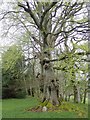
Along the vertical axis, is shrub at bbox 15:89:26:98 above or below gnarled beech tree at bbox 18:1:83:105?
below

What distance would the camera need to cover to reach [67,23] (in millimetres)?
13047

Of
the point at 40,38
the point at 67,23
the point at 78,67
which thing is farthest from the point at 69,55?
the point at 40,38

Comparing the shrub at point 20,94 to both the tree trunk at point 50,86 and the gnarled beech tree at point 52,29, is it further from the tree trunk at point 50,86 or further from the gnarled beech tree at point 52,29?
the tree trunk at point 50,86

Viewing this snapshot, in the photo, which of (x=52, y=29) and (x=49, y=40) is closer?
(x=49, y=40)

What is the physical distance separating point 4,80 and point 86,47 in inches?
542

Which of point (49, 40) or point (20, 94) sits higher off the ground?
point (49, 40)

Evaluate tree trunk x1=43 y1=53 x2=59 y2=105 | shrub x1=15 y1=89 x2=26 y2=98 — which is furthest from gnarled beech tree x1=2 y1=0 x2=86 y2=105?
shrub x1=15 y1=89 x2=26 y2=98

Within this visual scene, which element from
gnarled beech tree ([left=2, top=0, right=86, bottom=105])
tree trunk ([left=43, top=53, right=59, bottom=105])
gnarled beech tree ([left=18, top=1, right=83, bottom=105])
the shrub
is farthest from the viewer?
the shrub

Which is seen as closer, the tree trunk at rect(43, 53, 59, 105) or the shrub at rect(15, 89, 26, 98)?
the tree trunk at rect(43, 53, 59, 105)

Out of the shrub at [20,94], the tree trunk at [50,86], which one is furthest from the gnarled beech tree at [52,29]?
the shrub at [20,94]

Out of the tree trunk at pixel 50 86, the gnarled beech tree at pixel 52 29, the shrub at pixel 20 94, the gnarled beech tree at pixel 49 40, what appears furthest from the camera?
the shrub at pixel 20 94

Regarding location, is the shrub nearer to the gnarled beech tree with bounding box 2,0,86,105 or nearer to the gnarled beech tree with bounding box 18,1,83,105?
the gnarled beech tree with bounding box 2,0,86,105

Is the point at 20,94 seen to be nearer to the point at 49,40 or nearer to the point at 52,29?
the point at 52,29

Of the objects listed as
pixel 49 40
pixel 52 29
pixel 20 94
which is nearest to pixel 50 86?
pixel 49 40
